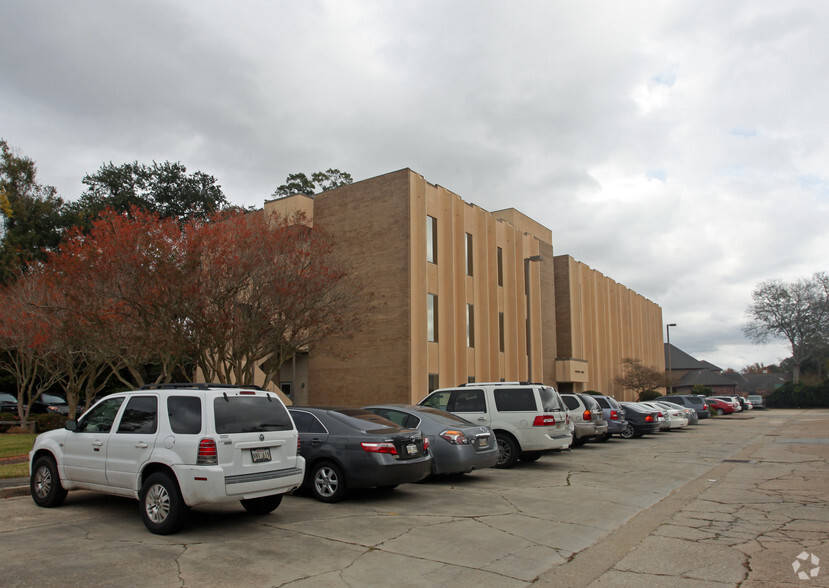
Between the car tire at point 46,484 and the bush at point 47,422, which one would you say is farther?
the bush at point 47,422

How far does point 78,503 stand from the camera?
30.5 ft

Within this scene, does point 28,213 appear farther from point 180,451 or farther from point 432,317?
point 180,451

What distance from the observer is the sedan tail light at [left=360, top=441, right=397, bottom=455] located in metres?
9.73

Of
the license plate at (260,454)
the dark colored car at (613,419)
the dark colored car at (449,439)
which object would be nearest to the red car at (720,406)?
the dark colored car at (613,419)

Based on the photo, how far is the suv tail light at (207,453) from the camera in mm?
7312

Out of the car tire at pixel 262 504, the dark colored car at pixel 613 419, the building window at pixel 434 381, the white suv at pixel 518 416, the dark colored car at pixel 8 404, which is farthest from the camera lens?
the dark colored car at pixel 8 404

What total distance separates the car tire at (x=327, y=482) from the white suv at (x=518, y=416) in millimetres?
5160

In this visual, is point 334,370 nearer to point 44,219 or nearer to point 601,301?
point 44,219

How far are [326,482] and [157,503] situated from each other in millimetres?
3047

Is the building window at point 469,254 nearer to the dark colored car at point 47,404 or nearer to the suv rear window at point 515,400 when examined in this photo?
the suv rear window at point 515,400

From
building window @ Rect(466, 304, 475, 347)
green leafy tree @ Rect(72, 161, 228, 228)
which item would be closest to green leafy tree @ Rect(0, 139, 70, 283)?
green leafy tree @ Rect(72, 161, 228, 228)

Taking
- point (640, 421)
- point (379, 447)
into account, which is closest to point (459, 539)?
point (379, 447)

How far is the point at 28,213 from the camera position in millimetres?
36781

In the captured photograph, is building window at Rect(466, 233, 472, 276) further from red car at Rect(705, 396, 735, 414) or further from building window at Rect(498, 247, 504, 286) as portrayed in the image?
red car at Rect(705, 396, 735, 414)
